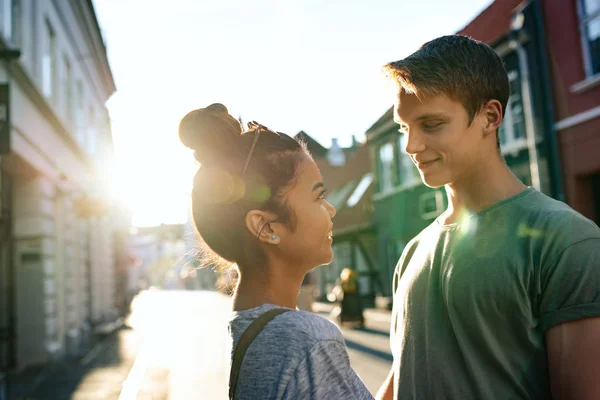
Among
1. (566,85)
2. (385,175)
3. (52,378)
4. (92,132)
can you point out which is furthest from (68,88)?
(385,175)

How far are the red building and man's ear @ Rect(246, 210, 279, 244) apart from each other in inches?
427

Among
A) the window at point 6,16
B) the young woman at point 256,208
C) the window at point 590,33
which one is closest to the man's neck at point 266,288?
the young woman at point 256,208

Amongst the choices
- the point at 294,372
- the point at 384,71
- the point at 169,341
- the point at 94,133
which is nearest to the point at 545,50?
the point at 169,341

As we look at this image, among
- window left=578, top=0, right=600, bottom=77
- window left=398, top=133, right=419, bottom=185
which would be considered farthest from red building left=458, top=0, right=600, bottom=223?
window left=398, top=133, right=419, bottom=185

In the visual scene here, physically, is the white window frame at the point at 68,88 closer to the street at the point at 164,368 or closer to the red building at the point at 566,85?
the street at the point at 164,368

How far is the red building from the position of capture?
36.9 feet

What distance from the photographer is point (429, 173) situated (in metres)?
1.98

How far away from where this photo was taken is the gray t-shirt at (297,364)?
1.40 metres

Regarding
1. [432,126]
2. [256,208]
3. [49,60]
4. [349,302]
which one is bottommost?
[349,302]

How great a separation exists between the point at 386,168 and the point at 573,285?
21816mm

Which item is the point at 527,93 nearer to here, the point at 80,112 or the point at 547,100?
the point at 547,100

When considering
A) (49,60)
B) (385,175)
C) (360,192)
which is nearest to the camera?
(49,60)

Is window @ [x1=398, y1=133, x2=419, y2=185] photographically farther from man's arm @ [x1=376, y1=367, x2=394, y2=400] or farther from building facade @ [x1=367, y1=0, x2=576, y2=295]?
man's arm @ [x1=376, y1=367, x2=394, y2=400]

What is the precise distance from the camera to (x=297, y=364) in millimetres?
1397
